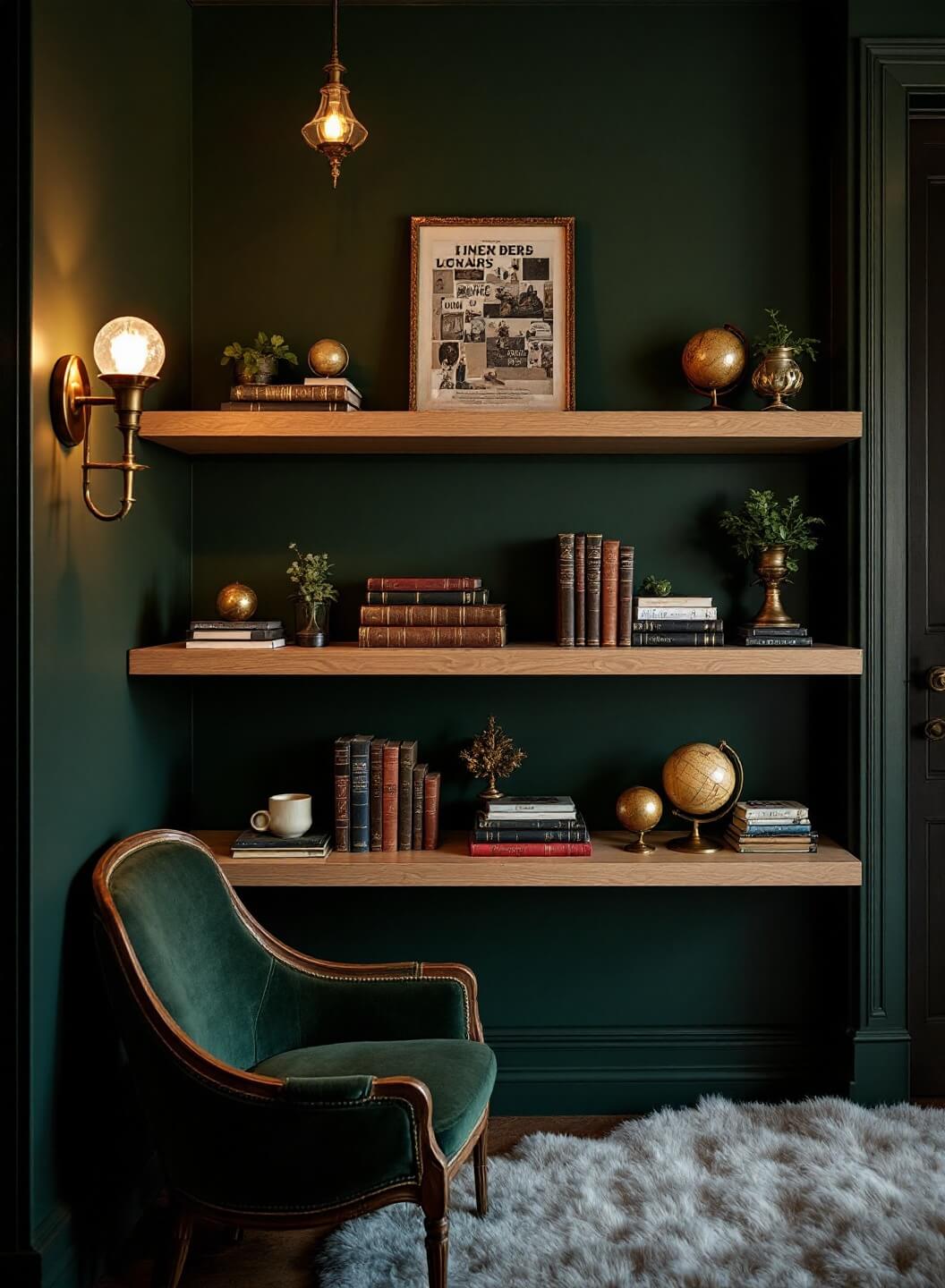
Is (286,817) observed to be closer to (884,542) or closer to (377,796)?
(377,796)

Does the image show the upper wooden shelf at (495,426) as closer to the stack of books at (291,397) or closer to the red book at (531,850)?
the stack of books at (291,397)

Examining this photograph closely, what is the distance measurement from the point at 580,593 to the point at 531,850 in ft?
2.14

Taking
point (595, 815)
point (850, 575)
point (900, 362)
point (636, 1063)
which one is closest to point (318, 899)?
point (595, 815)

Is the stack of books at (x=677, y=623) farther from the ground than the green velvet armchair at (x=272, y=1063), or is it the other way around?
the stack of books at (x=677, y=623)

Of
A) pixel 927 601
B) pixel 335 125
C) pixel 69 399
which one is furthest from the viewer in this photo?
pixel 927 601

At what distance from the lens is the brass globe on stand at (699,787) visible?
265cm

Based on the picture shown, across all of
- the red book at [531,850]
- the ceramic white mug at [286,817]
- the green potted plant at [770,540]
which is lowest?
the red book at [531,850]

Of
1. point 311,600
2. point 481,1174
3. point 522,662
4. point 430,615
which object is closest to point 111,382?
point 311,600

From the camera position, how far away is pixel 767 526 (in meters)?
2.69

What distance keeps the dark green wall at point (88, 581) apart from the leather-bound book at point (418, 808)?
2.14 feet

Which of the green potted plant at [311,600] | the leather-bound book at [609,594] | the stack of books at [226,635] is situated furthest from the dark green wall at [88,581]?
the leather-bound book at [609,594]

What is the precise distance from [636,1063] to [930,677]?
133cm

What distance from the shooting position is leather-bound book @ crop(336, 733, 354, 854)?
2594 millimetres
